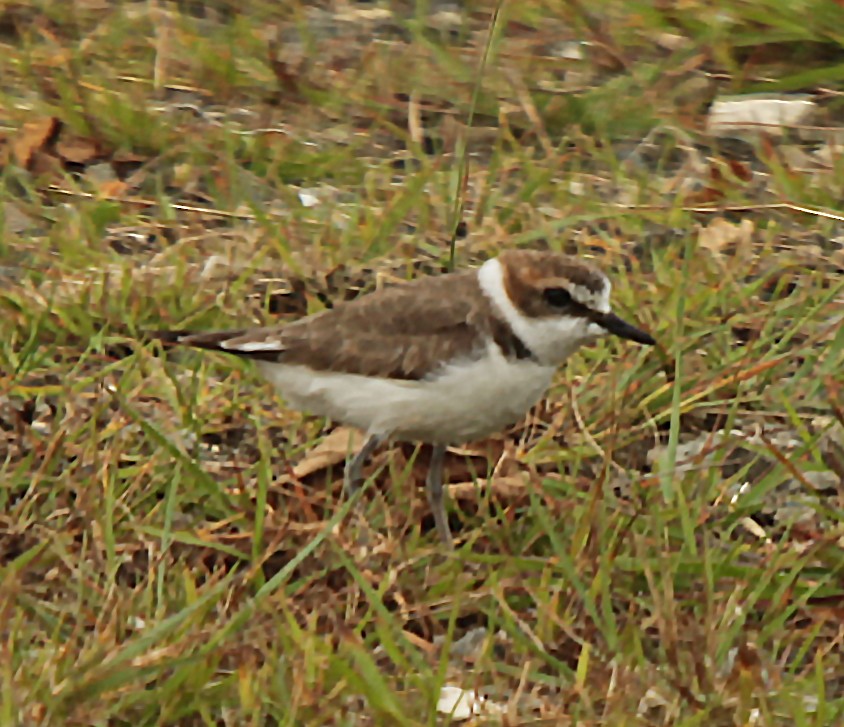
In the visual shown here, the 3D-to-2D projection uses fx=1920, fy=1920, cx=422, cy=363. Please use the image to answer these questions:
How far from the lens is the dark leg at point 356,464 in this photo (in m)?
4.67

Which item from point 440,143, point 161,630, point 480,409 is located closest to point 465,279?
point 480,409

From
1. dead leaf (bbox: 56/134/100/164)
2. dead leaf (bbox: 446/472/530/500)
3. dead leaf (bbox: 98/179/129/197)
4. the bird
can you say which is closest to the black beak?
the bird

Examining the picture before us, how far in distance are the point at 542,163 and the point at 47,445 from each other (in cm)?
241

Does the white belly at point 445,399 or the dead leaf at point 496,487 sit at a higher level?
the white belly at point 445,399

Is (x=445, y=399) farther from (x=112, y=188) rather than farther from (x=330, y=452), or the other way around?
(x=112, y=188)

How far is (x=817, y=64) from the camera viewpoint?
280 inches

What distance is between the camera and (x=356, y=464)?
15.4 feet

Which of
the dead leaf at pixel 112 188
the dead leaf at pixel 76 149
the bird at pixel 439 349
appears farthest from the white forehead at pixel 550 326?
Result: the dead leaf at pixel 76 149

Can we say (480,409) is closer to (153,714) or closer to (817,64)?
(153,714)

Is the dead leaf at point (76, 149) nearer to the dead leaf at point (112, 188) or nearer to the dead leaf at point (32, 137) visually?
the dead leaf at point (32, 137)

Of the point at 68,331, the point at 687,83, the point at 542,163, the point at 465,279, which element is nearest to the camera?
the point at 465,279

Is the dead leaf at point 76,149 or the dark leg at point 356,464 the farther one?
the dead leaf at point 76,149

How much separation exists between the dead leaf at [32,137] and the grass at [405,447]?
24 millimetres

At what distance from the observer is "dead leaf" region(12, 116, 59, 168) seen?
6590 mm
